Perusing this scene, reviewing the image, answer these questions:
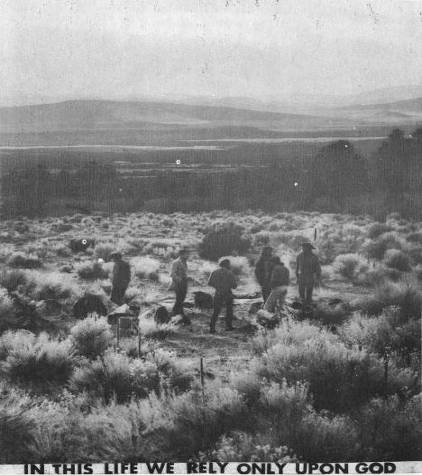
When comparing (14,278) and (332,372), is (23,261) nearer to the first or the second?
(14,278)

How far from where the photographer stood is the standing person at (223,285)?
339 inches

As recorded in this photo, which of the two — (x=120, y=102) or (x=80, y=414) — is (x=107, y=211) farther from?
(x=80, y=414)

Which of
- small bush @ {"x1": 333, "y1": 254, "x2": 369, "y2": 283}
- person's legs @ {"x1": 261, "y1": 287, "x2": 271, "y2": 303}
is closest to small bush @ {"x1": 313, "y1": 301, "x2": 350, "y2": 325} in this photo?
small bush @ {"x1": 333, "y1": 254, "x2": 369, "y2": 283}

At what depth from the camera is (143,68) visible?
29.7 ft

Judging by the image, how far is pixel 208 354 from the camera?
25.7ft

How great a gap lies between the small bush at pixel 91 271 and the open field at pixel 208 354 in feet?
0.12

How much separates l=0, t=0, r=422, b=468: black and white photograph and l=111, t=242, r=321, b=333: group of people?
0.03 metres

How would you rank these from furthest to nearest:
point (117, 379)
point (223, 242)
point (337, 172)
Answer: point (337, 172), point (223, 242), point (117, 379)

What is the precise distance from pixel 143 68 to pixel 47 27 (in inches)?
62.1

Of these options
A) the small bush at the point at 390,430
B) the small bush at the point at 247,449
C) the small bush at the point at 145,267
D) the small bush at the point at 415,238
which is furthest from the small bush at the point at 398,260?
the small bush at the point at 247,449

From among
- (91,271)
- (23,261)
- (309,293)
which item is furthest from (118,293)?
(309,293)

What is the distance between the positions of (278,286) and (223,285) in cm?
95

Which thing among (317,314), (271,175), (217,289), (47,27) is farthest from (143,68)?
(317,314)

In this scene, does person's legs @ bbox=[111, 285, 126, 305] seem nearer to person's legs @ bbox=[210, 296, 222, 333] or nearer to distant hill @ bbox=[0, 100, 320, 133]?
person's legs @ bbox=[210, 296, 222, 333]
